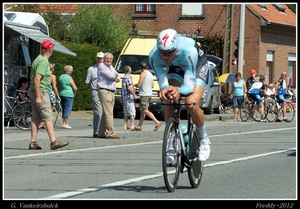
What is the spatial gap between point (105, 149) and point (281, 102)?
560 inches

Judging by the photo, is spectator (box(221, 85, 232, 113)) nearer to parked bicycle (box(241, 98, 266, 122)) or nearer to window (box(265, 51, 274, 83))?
parked bicycle (box(241, 98, 266, 122))

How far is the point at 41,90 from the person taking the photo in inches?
568

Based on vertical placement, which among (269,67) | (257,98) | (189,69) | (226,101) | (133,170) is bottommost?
(133,170)

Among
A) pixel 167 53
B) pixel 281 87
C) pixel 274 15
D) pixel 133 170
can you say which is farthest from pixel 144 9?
pixel 167 53

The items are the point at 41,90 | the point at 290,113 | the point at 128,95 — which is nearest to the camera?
the point at 41,90

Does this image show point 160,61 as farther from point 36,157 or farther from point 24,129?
point 24,129

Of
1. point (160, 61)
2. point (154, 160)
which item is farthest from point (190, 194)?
point (154, 160)

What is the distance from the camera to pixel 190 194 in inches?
376

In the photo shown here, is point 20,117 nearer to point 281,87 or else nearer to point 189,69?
point 281,87

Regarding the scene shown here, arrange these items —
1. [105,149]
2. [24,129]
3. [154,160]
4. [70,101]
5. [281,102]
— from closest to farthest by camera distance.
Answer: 1. [154,160]
2. [105,149]
3. [24,129]
4. [70,101]
5. [281,102]

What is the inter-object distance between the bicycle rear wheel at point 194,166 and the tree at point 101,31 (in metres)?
27.9

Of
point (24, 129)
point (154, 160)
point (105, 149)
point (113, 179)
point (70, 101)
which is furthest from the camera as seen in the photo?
point (70, 101)

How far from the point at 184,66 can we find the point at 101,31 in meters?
29.2

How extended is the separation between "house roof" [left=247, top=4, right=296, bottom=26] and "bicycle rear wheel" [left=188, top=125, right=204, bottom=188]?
33.6m
